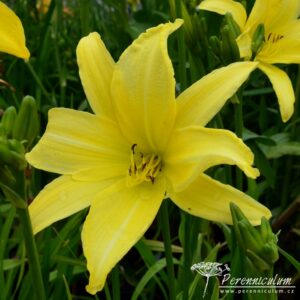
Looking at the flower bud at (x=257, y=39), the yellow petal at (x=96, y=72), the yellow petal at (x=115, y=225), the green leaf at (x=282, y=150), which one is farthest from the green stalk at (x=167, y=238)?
the green leaf at (x=282, y=150)

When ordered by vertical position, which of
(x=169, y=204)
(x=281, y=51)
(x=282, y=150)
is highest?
(x=281, y=51)

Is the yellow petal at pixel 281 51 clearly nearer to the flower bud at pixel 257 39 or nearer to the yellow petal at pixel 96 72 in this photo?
the flower bud at pixel 257 39

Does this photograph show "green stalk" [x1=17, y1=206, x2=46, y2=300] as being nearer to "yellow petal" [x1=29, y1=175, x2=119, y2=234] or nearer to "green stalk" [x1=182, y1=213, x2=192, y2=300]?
"yellow petal" [x1=29, y1=175, x2=119, y2=234]

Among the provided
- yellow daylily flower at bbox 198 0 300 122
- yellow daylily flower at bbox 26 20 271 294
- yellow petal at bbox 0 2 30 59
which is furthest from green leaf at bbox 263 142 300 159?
yellow petal at bbox 0 2 30 59

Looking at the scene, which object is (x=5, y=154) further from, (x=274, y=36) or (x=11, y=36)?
(x=274, y=36)

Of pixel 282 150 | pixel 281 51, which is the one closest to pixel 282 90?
pixel 281 51

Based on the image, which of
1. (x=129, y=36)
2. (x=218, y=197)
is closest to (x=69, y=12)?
(x=129, y=36)
